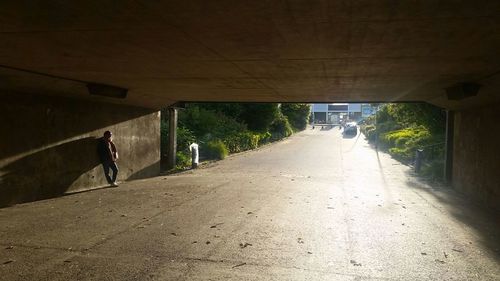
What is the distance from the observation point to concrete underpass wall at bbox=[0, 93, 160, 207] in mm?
9508

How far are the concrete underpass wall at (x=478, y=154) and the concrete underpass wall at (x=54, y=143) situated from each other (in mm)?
10586

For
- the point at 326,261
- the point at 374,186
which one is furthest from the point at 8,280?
the point at 374,186

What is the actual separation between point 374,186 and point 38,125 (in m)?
10.1

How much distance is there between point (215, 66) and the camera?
799cm

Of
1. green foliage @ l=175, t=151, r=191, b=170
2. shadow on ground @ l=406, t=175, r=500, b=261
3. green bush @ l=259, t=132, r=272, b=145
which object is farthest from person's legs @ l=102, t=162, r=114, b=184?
green bush @ l=259, t=132, r=272, b=145

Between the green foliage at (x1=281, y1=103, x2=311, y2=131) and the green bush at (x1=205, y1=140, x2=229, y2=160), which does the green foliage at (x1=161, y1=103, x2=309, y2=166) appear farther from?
the green foliage at (x1=281, y1=103, x2=311, y2=131)

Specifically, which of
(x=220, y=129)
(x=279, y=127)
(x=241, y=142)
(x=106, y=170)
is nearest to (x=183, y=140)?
(x=220, y=129)

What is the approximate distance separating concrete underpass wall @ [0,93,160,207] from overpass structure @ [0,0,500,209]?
0.10ft

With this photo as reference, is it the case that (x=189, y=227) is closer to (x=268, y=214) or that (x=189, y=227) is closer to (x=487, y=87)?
(x=268, y=214)

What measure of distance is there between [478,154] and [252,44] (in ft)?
26.8

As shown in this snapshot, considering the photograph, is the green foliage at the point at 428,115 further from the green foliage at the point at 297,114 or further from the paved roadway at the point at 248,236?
the green foliage at the point at 297,114

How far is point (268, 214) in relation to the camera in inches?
347

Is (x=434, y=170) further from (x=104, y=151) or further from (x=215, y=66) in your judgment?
(x=104, y=151)

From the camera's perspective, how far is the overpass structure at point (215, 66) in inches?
185
